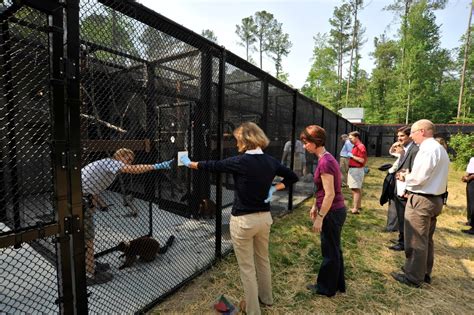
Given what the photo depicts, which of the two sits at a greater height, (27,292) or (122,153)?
(122,153)

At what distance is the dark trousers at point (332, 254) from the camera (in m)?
2.77

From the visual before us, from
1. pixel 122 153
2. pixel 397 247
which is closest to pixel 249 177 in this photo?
pixel 122 153

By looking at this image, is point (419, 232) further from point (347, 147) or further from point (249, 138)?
point (347, 147)

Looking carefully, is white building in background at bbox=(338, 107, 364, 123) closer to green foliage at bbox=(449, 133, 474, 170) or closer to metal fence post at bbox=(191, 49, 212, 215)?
green foliage at bbox=(449, 133, 474, 170)

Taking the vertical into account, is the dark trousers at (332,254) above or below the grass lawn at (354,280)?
above

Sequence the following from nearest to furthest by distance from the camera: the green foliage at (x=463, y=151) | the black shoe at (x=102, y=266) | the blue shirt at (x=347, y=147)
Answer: the black shoe at (x=102, y=266), the blue shirt at (x=347, y=147), the green foliage at (x=463, y=151)

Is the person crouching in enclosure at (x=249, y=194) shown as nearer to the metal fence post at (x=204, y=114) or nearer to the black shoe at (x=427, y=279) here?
the metal fence post at (x=204, y=114)

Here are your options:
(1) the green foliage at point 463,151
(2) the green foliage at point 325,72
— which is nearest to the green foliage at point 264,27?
(2) the green foliage at point 325,72

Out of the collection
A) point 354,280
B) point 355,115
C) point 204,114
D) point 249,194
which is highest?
point 355,115

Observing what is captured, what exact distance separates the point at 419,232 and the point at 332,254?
3.90ft

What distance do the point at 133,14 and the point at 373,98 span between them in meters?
38.6

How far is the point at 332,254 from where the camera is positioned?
2.82 metres

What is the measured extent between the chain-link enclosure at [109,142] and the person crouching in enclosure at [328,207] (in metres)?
1.25

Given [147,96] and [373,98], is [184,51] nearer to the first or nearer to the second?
[147,96]
